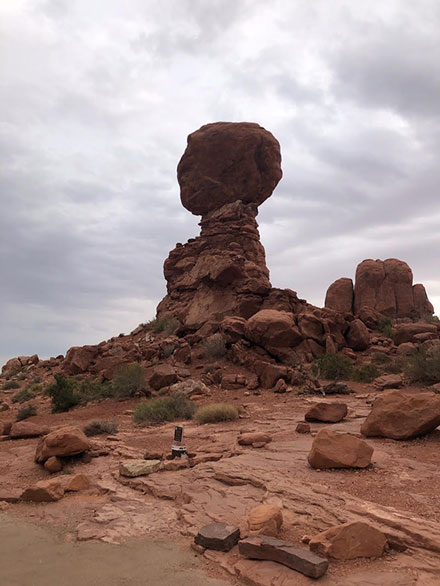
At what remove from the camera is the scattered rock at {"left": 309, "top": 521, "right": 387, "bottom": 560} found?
167 inches

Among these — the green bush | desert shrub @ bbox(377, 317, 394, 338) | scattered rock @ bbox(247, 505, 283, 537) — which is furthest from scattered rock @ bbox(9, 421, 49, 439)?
desert shrub @ bbox(377, 317, 394, 338)

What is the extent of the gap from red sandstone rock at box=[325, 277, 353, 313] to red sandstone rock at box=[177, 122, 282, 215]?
10077 millimetres

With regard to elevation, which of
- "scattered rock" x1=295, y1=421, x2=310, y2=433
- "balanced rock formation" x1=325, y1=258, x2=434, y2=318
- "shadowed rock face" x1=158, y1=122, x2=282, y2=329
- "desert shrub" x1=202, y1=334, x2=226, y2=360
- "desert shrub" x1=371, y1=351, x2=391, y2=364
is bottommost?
"scattered rock" x1=295, y1=421, x2=310, y2=433

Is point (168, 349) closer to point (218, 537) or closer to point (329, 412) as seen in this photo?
point (329, 412)

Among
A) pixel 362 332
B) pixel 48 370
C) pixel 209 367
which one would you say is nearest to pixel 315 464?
pixel 209 367

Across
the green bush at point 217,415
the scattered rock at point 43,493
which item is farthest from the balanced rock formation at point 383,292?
the scattered rock at point 43,493

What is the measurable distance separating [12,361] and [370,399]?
2860cm

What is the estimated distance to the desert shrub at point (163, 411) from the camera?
13.5 metres

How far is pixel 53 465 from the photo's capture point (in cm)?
812

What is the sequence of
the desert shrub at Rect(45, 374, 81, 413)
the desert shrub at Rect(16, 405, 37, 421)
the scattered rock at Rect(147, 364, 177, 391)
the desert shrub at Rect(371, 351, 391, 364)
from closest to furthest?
the desert shrub at Rect(16, 405, 37, 421), the desert shrub at Rect(45, 374, 81, 413), the scattered rock at Rect(147, 364, 177, 391), the desert shrub at Rect(371, 351, 391, 364)

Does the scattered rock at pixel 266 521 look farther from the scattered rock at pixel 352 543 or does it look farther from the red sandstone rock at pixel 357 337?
the red sandstone rock at pixel 357 337

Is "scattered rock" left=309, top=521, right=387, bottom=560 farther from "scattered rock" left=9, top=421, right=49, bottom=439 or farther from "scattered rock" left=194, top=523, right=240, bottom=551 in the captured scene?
"scattered rock" left=9, top=421, right=49, bottom=439

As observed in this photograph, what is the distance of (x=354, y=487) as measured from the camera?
5984 mm

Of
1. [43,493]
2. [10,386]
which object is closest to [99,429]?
[43,493]
